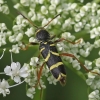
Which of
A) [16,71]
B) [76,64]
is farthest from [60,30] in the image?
[16,71]

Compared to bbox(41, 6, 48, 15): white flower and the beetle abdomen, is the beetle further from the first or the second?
bbox(41, 6, 48, 15): white flower

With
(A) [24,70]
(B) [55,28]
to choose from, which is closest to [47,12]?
(B) [55,28]

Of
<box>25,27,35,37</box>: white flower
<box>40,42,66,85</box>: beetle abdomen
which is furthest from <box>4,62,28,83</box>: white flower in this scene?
<box>25,27,35,37</box>: white flower

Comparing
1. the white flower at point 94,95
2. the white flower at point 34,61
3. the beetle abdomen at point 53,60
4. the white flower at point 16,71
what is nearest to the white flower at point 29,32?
the beetle abdomen at point 53,60

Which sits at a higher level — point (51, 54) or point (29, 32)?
point (29, 32)

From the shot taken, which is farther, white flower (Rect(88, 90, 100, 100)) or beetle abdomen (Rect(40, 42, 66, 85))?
white flower (Rect(88, 90, 100, 100))

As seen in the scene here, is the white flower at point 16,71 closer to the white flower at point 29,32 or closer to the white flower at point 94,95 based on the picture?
the white flower at point 29,32

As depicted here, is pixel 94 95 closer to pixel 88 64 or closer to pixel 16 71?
pixel 88 64

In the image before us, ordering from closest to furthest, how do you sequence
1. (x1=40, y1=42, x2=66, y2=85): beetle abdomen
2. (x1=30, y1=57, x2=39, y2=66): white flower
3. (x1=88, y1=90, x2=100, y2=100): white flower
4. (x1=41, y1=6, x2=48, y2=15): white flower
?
1. (x1=40, y1=42, x2=66, y2=85): beetle abdomen
2. (x1=30, y1=57, x2=39, y2=66): white flower
3. (x1=88, y1=90, x2=100, y2=100): white flower
4. (x1=41, y1=6, x2=48, y2=15): white flower
